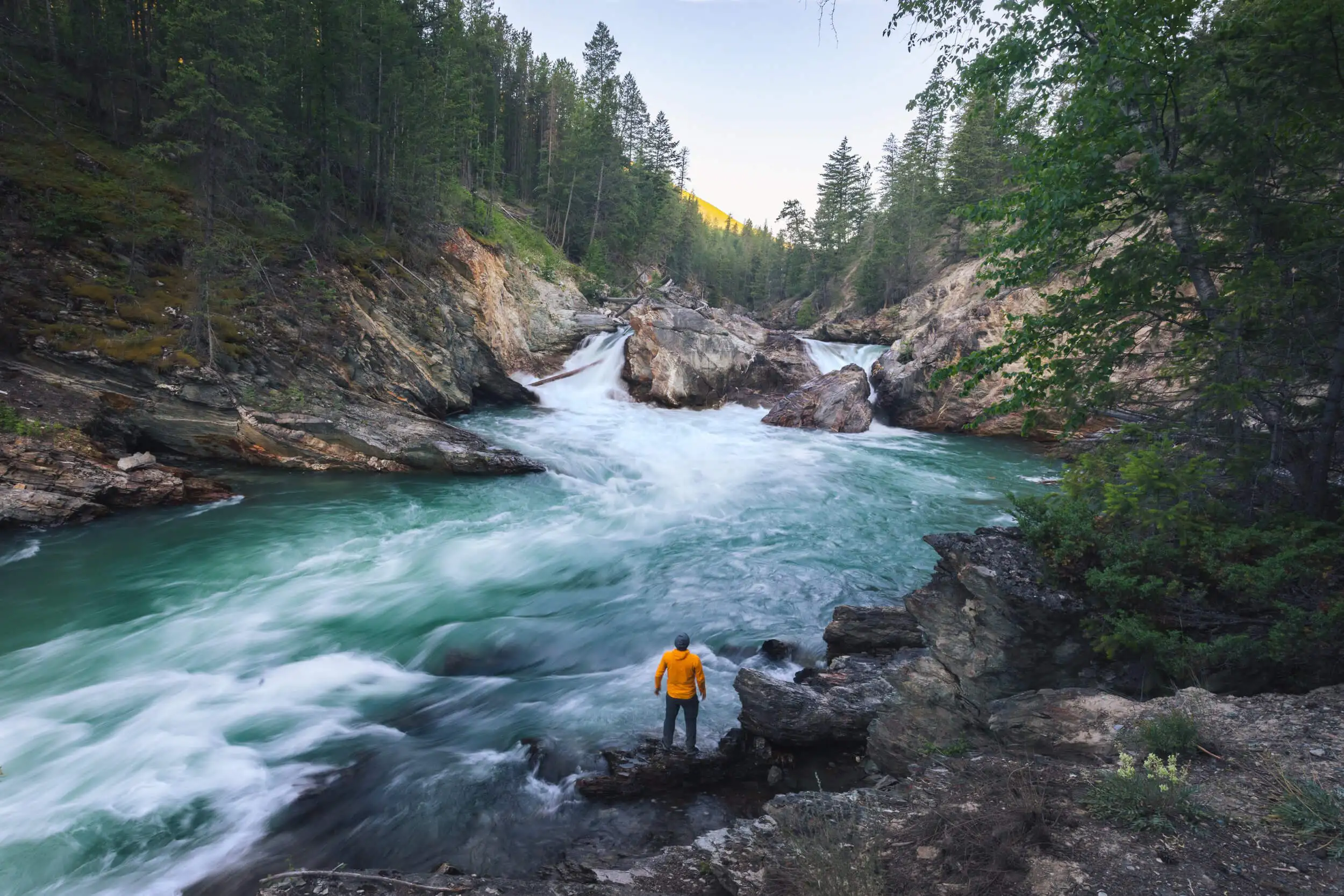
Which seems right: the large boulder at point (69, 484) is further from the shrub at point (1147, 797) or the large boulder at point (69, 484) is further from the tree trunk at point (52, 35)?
the tree trunk at point (52, 35)

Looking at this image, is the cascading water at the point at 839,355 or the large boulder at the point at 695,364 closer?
the large boulder at the point at 695,364

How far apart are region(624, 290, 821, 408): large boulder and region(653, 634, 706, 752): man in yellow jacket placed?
20525 millimetres

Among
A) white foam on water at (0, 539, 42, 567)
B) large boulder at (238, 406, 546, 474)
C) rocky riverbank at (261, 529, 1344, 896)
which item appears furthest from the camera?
large boulder at (238, 406, 546, 474)

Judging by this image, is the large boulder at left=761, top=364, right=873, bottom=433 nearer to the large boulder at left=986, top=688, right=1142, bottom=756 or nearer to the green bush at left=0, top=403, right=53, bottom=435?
the large boulder at left=986, top=688, right=1142, bottom=756

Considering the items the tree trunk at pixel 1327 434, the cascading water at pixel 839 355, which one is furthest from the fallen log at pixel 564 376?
the tree trunk at pixel 1327 434

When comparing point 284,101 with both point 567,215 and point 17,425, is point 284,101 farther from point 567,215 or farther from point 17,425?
point 567,215

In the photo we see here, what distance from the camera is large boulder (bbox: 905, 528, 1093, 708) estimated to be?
5387 mm

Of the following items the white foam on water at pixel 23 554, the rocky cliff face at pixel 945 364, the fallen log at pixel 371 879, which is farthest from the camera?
the rocky cliff face at pixel 945 364

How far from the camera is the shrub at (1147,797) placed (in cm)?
332

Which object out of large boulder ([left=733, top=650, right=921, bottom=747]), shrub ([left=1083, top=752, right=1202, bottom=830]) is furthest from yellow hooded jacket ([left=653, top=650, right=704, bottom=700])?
A: shrub ([left=1083, top=752, right=1202, bottom=830])

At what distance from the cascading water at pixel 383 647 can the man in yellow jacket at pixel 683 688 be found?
0.54 meters

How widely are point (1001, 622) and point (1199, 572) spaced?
1616mm

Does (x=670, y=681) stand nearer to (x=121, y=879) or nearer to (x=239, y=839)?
(x=239, y=839)

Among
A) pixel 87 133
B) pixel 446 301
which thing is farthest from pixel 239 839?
pixel 87 133
